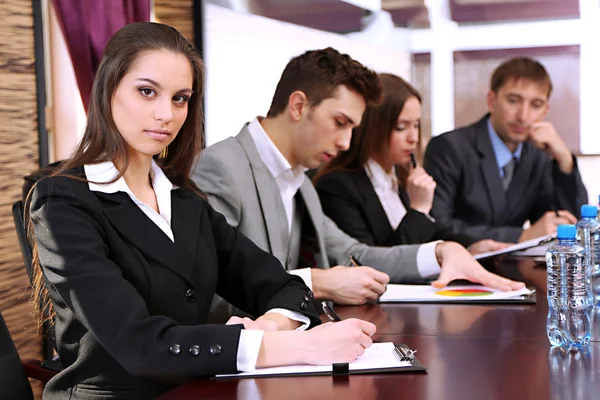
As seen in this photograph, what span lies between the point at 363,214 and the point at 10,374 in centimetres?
177

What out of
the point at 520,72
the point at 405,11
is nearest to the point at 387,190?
the point at 520,72

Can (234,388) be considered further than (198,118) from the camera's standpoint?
No

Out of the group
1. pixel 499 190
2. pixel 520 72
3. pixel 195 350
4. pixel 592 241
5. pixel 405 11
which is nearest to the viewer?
pixel 195 350

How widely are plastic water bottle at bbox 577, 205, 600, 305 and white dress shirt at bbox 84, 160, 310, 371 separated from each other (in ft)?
2.63

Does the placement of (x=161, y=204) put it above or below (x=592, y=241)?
above

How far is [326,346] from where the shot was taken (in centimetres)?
135

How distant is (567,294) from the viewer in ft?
5.43

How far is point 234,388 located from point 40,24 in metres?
2.24

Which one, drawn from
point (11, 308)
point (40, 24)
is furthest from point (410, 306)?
point (40, 24)

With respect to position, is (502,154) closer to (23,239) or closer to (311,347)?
(23,239)

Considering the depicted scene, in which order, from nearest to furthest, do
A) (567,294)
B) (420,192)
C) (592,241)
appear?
(567,294) < (592,241) < (420,192)

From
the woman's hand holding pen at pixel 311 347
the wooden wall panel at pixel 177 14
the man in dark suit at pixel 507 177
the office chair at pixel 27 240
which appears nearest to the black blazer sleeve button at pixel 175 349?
the woman's hand holding pen at pixel 311 347

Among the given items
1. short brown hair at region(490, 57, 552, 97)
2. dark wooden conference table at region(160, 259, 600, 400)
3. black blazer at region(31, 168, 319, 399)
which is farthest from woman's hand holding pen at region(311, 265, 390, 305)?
short brown hair at region(490, 57, 552, 97)

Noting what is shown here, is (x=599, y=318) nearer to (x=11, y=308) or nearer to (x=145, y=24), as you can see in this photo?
(x=145, y=24)
